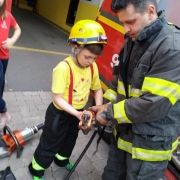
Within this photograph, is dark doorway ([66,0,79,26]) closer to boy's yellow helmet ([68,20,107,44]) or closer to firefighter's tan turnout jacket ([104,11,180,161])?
boy's yellow helmet ([68,20,107,44])

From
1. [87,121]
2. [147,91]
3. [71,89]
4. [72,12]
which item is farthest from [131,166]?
[72,12]

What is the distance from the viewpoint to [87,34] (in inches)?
69.7

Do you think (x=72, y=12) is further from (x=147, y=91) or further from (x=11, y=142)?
(x=147, y=91)

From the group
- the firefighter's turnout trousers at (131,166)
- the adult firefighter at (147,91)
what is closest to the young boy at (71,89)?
the adult firefighter at (147,91)

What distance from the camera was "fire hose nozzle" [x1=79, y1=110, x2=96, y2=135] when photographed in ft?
5.80

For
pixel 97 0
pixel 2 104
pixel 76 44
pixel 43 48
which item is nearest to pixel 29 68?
pixel 43 48

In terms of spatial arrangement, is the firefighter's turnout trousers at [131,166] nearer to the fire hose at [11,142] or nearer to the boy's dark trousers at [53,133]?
the boy's dark trousers at [53,133]

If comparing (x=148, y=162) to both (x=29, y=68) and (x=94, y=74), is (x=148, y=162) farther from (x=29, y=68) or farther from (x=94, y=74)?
(x=29, y=68)

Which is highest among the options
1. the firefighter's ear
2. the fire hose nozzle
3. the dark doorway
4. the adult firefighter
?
the firefighter's ear

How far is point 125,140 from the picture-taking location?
182 cm

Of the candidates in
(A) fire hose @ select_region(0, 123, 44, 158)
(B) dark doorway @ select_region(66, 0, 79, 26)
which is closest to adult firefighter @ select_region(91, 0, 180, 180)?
(A) fire hose @ select_region(0, 123, 44, 158)

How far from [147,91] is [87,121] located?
0.59 meters

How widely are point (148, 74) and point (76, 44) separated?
712mm

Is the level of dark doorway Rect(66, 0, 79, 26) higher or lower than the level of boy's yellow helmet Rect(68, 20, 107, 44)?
lower
